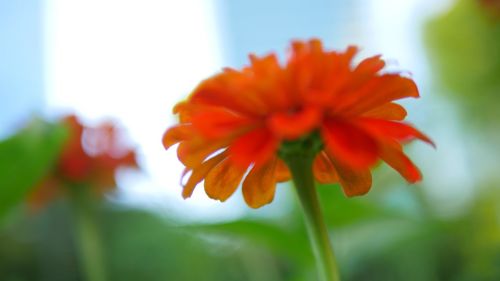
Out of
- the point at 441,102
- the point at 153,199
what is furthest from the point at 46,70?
the point at 441,102

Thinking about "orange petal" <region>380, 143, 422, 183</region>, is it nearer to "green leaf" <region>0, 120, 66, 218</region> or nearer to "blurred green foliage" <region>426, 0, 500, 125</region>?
"green leaf" <region>0, 120, 66, 218</region>

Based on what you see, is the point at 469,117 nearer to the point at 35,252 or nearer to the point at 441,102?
the point at 441,102

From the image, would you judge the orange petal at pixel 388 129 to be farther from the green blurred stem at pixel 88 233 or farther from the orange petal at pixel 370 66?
the green blurred stem at pixel 88 233

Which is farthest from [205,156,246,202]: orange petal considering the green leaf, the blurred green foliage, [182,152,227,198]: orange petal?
the blurred green foliage

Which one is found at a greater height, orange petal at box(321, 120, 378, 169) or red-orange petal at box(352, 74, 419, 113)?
red-orange petal at box(352, 74, 419, 113)

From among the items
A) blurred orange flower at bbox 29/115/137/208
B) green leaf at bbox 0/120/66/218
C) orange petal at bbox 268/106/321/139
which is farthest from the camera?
blurred orange flower at bbox 29/115/137/208

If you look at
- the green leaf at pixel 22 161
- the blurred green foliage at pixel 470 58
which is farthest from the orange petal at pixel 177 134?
the blurred green foliage at pixel 470 58

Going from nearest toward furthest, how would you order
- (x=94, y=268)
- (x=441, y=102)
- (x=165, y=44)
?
(x=94, y=268) < (x=441, y=102) < (x=165, y=44)
